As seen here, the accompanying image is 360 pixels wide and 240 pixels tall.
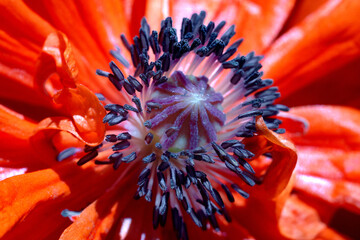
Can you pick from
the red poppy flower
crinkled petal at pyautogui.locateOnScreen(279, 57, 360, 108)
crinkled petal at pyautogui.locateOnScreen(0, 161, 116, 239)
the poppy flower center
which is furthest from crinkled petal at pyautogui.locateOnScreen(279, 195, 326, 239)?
crinkled petal at pyautogui.locateOnScreen(0, 161, 116, 239)

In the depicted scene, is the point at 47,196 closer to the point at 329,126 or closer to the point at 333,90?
the point at 329,126

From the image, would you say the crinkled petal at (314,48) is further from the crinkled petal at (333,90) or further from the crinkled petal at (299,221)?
the crinkled petal at (299,221)

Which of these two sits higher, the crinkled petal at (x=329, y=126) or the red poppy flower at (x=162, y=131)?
the red poppy flower at (x=162, y=131)

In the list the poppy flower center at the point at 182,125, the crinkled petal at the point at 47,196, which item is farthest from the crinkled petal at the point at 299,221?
the crinkled petal at the point at 47,196

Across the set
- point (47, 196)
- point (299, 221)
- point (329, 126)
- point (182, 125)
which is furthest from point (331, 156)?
point (47, 196)

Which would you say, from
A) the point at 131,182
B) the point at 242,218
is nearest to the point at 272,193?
the point at 242,218

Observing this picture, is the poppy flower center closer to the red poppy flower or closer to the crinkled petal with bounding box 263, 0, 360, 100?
the red poppy flower

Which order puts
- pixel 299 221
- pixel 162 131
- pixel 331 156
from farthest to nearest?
pixel 331 156, pixel 299 221, pixel 162 131
